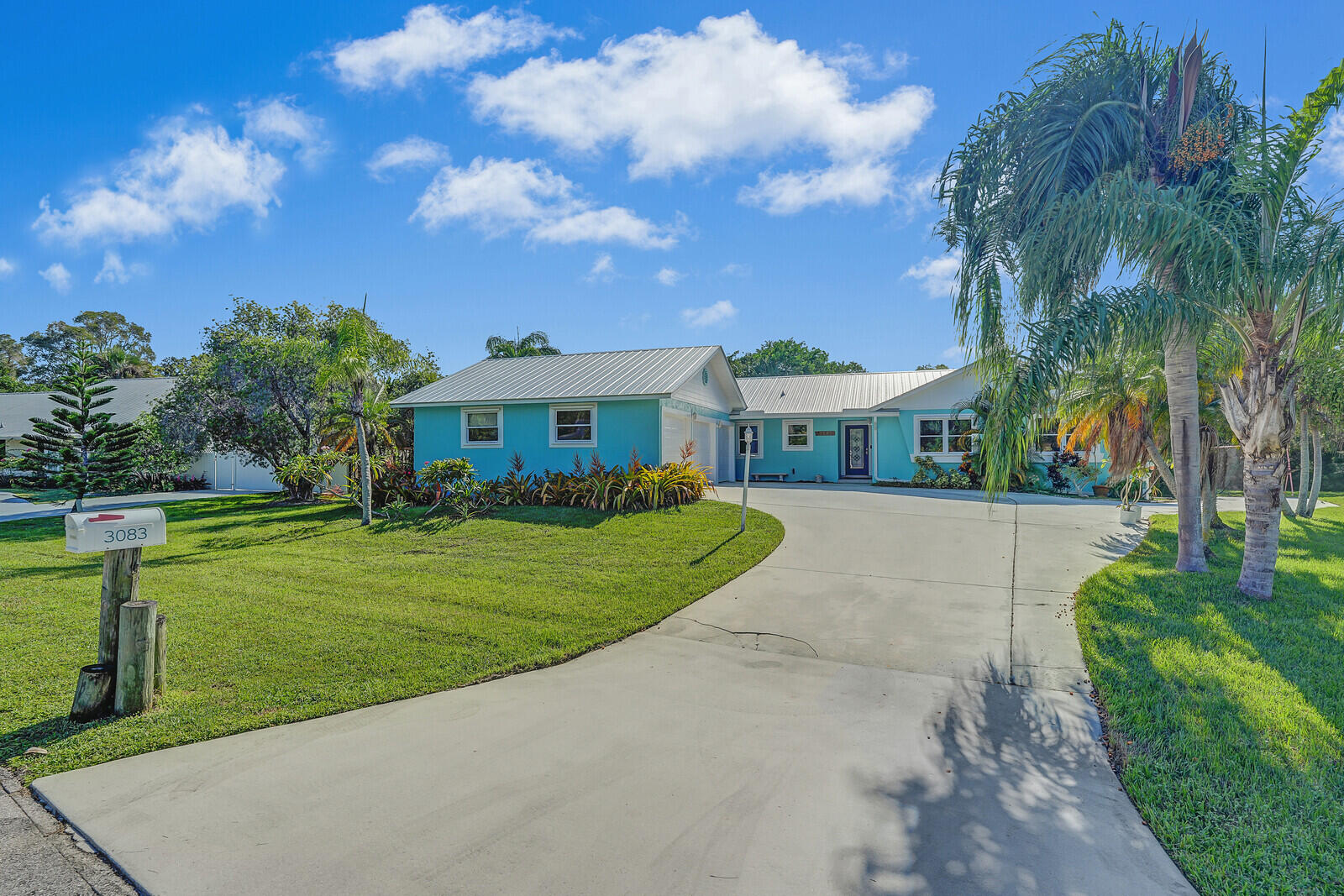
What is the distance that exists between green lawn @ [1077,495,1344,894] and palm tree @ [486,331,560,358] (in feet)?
93.8

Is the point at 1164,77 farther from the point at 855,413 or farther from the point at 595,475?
the point at 855,413

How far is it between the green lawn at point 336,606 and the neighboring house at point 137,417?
11.4 meters

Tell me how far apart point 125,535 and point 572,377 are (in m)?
13.5

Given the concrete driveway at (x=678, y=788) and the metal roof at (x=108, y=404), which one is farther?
the metal roof at (x=108, y=404)

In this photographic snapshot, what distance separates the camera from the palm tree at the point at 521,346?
32812 mm

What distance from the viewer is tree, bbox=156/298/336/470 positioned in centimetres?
1678

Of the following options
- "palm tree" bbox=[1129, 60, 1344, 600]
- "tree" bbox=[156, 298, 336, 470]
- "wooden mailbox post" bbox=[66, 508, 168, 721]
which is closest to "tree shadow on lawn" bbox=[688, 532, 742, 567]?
"wooden mailbox post" bbox=[66, 508, 168, 721]

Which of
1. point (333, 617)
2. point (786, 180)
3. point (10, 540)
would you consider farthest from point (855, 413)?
point (10, 540)

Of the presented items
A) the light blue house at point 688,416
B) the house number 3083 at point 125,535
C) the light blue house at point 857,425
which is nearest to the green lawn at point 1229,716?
the house number 3083 at point 125,535

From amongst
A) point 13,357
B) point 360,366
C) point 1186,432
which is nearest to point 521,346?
point 360,366

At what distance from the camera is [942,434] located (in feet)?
64.8

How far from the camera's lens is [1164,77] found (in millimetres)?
7148

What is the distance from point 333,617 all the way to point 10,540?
34.3 feet

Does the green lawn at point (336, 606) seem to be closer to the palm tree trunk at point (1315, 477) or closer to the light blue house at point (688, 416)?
the light blue house at point (688, 416)
